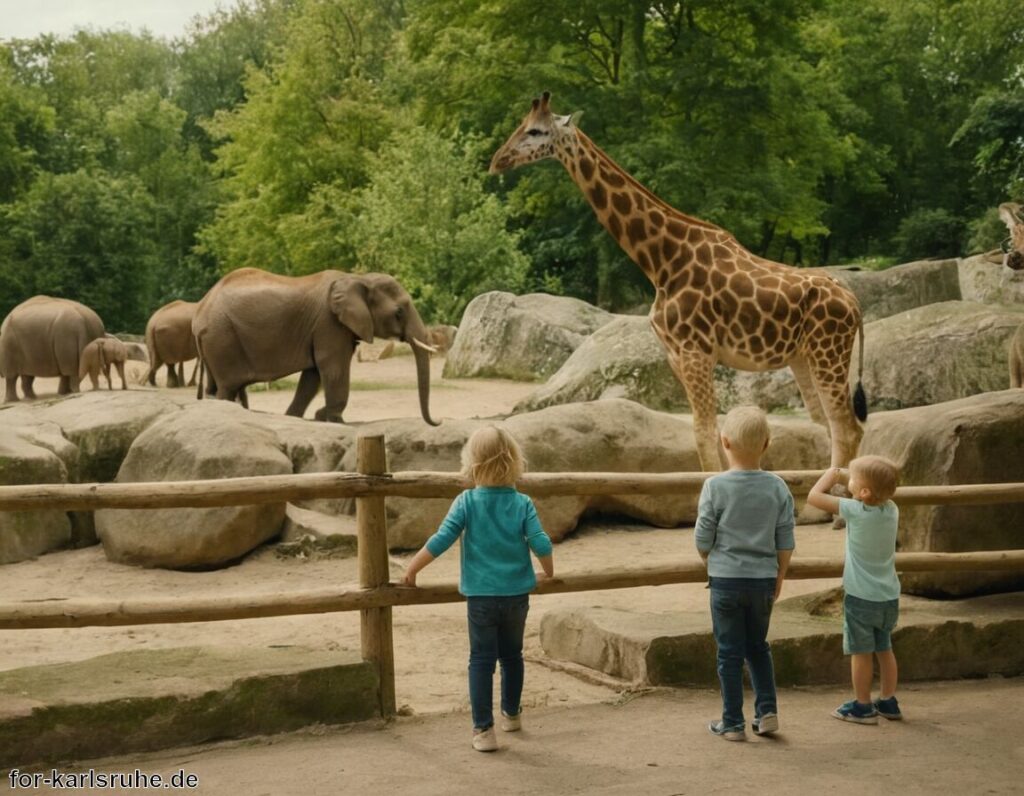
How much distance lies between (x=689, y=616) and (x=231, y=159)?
3613 centimetres

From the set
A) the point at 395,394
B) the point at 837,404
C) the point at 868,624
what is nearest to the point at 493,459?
the point at 868,624

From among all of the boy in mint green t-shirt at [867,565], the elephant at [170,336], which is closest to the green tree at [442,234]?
the elephant at [170,336]

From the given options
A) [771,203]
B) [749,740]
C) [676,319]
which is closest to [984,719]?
[749,740]

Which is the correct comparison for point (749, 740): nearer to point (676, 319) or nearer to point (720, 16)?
point (676, 319)

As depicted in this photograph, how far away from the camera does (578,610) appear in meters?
6.70

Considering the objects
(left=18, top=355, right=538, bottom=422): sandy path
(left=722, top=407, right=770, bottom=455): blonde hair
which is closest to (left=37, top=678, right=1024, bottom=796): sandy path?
(left=722, top=407, right=770, bottom=455): blonde hair

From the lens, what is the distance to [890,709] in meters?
5.50

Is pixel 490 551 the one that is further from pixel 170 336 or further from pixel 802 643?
pixel 170 336

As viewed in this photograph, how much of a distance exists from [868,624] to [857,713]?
1.22ft

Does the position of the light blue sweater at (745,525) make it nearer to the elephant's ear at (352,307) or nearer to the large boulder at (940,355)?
the elephant's ear at (352,307)

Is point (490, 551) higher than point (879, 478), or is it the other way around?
point (879, 478)

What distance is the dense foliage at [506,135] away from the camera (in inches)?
1110

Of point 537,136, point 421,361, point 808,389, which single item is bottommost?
point 808,389

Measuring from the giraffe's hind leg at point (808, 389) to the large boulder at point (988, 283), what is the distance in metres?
9.33
